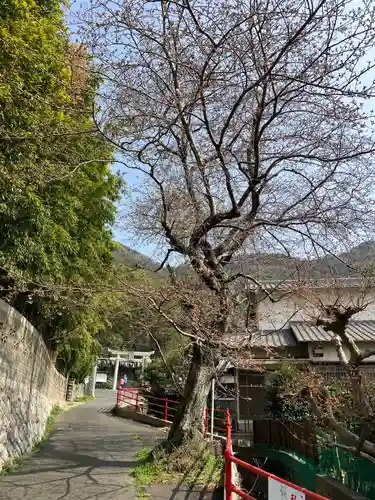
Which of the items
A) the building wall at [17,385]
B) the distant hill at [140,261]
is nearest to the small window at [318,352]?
the distant hill at [140,261]

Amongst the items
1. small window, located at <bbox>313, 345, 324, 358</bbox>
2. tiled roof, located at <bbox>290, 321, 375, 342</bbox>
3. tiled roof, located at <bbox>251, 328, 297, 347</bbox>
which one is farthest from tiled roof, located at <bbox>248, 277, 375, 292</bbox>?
small window, located at <bbox>313, 345, 324, 358</bbox>

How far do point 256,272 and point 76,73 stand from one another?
596 cm

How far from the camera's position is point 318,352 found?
50.6 ft

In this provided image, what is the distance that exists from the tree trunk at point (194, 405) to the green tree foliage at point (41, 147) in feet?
8.52

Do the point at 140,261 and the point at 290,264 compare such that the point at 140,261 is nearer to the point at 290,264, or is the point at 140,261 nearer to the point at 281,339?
the point at 290,264

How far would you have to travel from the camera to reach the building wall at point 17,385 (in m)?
7.54

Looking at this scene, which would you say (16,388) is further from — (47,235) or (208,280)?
(208,280)

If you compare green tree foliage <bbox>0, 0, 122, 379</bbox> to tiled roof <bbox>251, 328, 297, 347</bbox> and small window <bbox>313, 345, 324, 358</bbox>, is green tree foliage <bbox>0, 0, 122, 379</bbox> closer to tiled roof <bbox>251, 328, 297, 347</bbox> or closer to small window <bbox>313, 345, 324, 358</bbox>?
tiled roof <bbox>251, 328, 297, 347</bbox>

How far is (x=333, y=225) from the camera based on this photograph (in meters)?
8.48

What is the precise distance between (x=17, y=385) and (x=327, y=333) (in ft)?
35.9

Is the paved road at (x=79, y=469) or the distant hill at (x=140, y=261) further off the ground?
the distant hill at (x=140, y=261)

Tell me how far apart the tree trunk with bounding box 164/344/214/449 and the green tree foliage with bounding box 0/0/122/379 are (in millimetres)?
2597

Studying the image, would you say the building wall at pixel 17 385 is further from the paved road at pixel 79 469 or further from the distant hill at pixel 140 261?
the distant hill at pixel 140 261

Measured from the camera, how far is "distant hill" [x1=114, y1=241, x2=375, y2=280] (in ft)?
28.0
